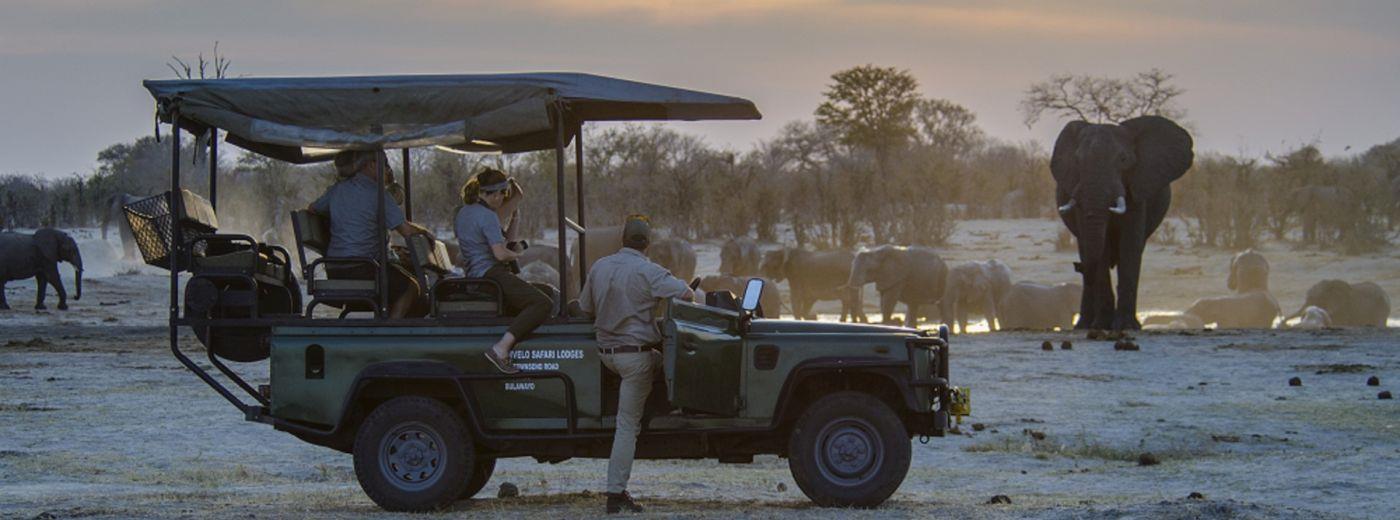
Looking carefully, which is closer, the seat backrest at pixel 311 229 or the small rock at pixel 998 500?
the seat backrest at pixel 311 229

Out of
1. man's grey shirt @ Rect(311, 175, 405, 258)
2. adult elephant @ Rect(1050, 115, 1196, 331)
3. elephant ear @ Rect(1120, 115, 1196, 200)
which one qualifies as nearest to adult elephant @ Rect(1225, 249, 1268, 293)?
adult elephant @ Rect(1050, 115, 1196, 331)

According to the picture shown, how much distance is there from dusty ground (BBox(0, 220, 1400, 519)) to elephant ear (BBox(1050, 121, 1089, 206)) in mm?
4348

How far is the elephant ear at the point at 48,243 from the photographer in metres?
39.2

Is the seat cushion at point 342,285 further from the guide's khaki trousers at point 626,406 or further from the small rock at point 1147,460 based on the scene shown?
the small rock at point 1147,460

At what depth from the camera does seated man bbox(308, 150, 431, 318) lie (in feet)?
41.6

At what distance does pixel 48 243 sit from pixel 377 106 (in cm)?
2951

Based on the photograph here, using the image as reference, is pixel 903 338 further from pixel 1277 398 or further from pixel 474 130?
pixel 1277 398

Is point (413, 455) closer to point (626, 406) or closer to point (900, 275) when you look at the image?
point (626, 406)

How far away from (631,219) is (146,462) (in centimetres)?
598

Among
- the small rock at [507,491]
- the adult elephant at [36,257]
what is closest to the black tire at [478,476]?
the small rock at [507,491]

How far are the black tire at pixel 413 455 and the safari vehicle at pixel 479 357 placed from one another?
0.01m

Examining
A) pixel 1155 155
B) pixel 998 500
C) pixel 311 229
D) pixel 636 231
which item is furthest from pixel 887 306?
pixel 636 231

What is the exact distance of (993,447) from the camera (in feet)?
57.8

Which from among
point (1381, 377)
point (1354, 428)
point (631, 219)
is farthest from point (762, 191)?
point (631, 219)
